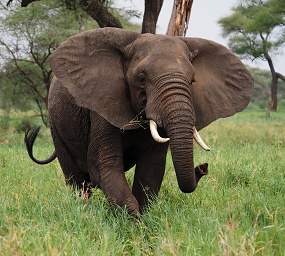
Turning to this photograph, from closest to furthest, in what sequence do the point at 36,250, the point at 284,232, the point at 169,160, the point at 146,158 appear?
the point at 36,250, the point at 284,232, the point at 146,158, the point at 169,160

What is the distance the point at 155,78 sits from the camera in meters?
3.83

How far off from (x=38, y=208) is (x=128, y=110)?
3.10ft

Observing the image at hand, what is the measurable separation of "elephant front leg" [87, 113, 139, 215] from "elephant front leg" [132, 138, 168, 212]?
27cm

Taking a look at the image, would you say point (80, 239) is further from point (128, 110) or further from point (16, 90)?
point (16, 90)

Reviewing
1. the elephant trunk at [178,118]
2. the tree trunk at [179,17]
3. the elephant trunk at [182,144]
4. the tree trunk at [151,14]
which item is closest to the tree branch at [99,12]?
the tree trunk at [151,14]

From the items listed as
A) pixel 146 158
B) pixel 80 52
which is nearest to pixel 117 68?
pixel 80 52

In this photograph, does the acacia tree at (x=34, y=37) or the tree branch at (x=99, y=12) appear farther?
the acacia tree at (x=34, y=37)

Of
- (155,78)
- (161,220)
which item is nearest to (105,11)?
(155,78)

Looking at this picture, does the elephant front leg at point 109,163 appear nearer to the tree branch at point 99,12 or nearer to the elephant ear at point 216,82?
the elephant ear at point 216,82

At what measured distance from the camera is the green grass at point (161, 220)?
285 centimetres

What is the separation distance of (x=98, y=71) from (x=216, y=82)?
3.02ft

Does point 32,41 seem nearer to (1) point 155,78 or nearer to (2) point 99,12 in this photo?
(2) point 99,12

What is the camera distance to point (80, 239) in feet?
10.3

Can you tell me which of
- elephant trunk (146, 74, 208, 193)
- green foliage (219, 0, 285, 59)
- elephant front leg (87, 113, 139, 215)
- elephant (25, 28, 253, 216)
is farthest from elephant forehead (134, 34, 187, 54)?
green foliage (219, 0, 285, 59)
